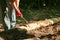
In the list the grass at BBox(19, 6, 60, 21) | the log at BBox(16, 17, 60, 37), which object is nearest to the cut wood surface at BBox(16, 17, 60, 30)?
the log at BBox(16, 17, 60, 37)

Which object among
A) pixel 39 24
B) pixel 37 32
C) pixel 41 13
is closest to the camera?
pixel 37 32

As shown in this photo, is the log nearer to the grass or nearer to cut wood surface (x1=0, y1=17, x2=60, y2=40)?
cut wood surface (x1=0, y1=17, x2=60, y2=40)

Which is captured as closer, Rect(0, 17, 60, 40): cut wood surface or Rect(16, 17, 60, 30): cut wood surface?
Rect(0, 17, 60, 40): cut wood surface

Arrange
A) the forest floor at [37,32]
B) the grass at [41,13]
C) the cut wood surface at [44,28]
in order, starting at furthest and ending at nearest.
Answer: the grass at [41,13] < the cut wood surface at [44,28] < the forest floor at [37,32]

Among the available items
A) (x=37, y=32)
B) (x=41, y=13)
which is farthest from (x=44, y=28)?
(x=41, y=13)

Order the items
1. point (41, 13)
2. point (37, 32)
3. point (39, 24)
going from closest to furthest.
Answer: point (37, 32) < point (39, 24) < point (41, 13)

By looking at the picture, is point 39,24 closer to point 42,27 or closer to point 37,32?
point 42,27

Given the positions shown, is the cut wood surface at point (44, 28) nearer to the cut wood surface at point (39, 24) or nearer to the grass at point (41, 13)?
the cut wood surface at point (39, 24)

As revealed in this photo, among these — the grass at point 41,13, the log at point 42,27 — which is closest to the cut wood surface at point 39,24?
the log at point 42,27

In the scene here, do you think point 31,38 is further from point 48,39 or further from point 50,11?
point 50,11

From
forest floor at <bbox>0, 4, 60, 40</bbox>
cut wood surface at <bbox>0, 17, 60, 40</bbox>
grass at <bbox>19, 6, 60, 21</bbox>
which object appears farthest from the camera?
grass at <bbox>19, 6, 60, 21</bbox>

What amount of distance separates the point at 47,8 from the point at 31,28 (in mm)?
1924

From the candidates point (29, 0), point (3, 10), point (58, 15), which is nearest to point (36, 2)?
point (29, 0)

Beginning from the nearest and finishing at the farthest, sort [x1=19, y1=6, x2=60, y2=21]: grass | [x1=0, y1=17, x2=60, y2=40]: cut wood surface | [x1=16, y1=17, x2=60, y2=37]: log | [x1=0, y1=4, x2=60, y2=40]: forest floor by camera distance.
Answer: [x1=0, y1=4, x2=60, y2=40]: forest floor → [x1=0, y1=17, x2=60, y2=40]: cut wood surface → [x1=16, y1=17, x2=60, y2=37]: log → [x1=19, y1=6, x2=60, y2=21]: grass
